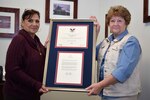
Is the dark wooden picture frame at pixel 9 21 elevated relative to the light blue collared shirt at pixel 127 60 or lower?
elevated

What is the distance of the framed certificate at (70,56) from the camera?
200 centimetres

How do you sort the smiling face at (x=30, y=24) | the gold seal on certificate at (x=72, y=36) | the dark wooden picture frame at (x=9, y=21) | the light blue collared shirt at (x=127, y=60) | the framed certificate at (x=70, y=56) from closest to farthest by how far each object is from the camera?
the light blue collared shirt at (x=127, y=60), the framed certificate at (x=70, y=56), the gold seal on certificate at (x=72, y=36), the smiling face at (x=30, y=24), the dark wooden picture frame at (x=9, y=21)

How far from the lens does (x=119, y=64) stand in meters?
1.93

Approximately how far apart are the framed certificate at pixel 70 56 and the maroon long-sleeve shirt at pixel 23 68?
11 cm

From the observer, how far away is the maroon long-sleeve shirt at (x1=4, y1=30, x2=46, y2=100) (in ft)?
6.77

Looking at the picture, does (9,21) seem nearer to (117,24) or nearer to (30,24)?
(30,24)

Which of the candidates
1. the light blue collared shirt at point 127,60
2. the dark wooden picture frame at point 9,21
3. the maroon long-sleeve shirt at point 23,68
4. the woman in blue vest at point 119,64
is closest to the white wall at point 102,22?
the dark wooden picture frame at point 9,21

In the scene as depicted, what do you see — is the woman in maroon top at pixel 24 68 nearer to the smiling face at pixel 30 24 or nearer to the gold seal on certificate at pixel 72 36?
the smiling face at pixel 30 24

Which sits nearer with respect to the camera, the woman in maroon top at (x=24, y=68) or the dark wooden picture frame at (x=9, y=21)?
the woman in maroon top at (x=24, y=68)

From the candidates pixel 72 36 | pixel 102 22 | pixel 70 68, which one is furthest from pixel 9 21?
pixel 70 68

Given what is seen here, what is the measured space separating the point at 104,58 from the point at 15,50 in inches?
26.8

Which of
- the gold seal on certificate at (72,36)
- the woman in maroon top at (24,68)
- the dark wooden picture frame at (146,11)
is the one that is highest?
the dark wooden picture frame at (146,11)

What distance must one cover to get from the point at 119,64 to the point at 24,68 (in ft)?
2.41

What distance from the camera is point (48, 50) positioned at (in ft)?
7.02
